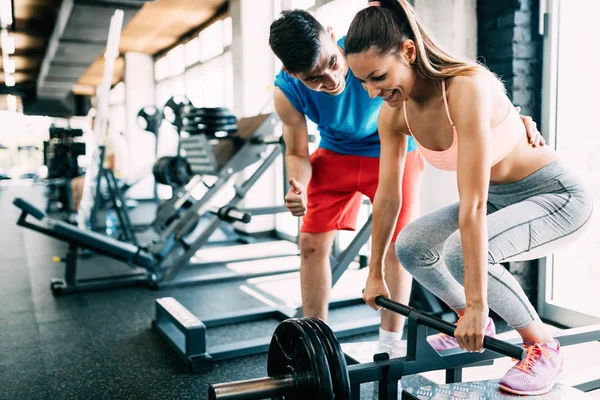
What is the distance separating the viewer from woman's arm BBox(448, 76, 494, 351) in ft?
3.89

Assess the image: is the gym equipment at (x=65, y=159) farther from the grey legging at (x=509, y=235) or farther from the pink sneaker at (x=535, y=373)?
the pink sneaker at (x=535, y=373)

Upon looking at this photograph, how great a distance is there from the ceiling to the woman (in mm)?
4826

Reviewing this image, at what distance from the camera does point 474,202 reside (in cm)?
120

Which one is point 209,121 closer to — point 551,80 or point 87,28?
point 551,80

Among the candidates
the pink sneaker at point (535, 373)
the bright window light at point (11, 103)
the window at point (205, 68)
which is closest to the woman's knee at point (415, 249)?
the pink sneaker at point (535, 373)

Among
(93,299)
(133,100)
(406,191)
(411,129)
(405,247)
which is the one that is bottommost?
(93,299)

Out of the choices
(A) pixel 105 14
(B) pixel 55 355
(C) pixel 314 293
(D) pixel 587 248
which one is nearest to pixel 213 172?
(B) pixel 55 355

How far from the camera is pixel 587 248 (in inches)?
104

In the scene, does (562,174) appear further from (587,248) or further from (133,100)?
(133,100)

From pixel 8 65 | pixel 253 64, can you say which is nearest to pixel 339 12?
pixel 253 64

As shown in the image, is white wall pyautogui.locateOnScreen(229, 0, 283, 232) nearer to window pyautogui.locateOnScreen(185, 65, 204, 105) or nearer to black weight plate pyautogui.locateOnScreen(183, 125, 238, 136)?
black weight plate pyautogui.locateOnScreen(183, 125, 238, 136)

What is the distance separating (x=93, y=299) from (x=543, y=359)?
284cm

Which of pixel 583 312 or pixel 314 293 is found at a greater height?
pixel 314 293

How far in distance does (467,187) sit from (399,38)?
40cm
